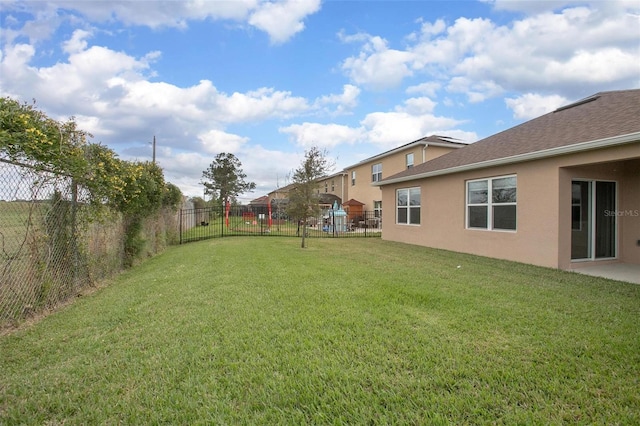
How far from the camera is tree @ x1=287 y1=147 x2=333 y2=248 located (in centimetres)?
1240

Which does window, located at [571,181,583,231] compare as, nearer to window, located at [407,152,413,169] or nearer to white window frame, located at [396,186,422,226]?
white window frame, located at [396,186,422,226]

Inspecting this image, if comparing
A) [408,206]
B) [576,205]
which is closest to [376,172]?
[408,206]

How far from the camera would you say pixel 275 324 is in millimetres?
3807

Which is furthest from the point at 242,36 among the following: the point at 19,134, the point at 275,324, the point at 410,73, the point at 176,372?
the point at 176,372

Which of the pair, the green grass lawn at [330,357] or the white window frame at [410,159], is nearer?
the green grass lawn at [330,357]

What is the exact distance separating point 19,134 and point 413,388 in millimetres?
4657

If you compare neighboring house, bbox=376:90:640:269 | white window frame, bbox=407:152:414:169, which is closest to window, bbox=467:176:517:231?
neighboring house, bbox=376:90:640:269

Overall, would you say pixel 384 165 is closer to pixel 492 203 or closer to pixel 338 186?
pixel 338 186

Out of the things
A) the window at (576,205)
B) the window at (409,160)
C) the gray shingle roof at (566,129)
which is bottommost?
the window at (576,205)

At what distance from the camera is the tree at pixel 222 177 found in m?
45.4

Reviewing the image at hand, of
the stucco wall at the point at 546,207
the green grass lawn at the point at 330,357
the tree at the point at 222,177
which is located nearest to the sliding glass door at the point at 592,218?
the stucco wall at the point at 546,207

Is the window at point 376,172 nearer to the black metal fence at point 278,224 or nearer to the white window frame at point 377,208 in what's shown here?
the white window frame at point 377,208

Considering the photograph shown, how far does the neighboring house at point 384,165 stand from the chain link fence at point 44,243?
12480mm

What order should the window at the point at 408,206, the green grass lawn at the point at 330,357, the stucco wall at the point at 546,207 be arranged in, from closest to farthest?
the green grass lawn at the point at 330,357 → the stucco wall at the point at 546,207 → the window at the point at 408,206
